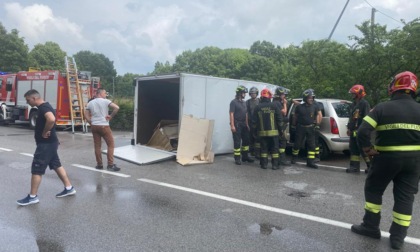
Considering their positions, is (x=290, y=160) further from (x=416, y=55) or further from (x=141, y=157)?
(x=416, y=55)

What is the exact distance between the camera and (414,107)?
12.2ft

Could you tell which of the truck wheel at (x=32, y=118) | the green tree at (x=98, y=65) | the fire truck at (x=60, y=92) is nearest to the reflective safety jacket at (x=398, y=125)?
the fire truck at (x=60, y=92)

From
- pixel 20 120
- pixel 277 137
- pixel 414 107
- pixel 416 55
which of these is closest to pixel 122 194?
pixel 277 137

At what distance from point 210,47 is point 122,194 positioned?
7551cm

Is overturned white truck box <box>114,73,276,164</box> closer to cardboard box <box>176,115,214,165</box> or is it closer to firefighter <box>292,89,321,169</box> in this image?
cardboard box <box>176,115,214,165</box>

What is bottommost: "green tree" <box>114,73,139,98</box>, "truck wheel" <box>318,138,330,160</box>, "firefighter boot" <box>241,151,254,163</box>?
"firefighter boot" <box>241,151,254,163</box>

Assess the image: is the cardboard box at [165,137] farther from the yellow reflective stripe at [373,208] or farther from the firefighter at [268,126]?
the yellow reflective stripe at [373,208]

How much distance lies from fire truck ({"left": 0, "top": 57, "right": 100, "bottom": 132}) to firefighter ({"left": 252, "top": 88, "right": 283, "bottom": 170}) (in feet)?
33.2

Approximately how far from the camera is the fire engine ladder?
15469 mm

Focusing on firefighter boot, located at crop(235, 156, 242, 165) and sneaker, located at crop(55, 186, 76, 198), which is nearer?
sneaker, located at crop(55, 186, 76, 198)

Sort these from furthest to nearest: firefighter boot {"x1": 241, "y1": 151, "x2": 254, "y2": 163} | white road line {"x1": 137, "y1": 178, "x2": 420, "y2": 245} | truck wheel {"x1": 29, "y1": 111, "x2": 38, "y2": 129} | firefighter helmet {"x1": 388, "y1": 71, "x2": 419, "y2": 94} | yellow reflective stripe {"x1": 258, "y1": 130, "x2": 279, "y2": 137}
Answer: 1. truck wheel {"x1": 29, "y1": 111, "x2": 38, "y2": 129}
2. firefighter boot {"x1": 241, "y1": 151, "x2": 254, "y2": 163}
3. yellow reflective stripe {"x1": 258, "y1": 130, "x2": 279, "y2": 137}
4. white road line {"x1": 137, "y1": 178, "x2": 420, "y2": 245}
5. firefighter helmet {"x1": 388, "y1": 71, "x2": 419, "y2": 94}

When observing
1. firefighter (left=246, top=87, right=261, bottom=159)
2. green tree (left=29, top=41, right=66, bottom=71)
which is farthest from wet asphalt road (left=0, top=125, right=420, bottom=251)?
green tree (left=29, top=41, right=66, bottom=71)

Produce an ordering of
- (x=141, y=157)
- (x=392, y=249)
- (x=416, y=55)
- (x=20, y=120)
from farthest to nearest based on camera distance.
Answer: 1. (x=20, y=120)
2. (x=416, y=55)
3. (x=141, y=157)
4. (x=392, y=249)

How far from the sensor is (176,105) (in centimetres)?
1130
